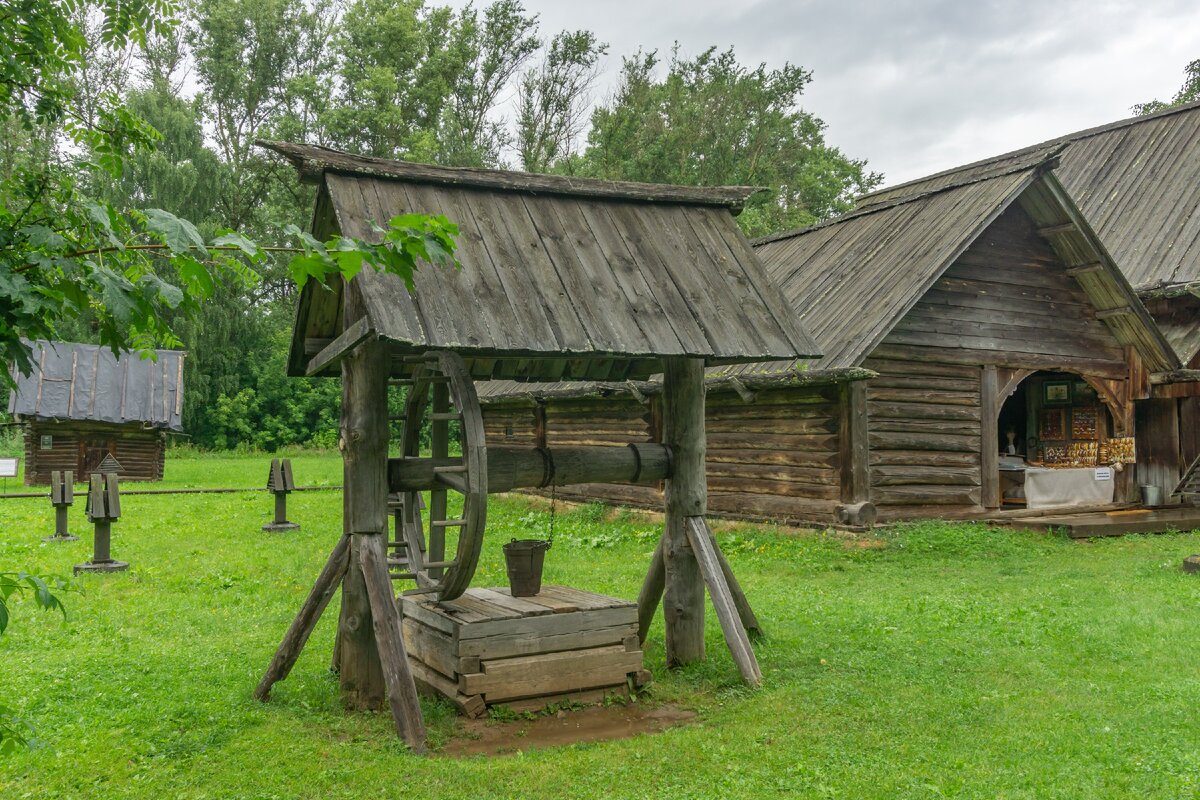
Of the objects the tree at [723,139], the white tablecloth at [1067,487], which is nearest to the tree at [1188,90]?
the tree at [723,139]

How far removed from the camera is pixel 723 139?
3919cm

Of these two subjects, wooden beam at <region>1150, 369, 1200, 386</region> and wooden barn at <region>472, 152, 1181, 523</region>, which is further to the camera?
wooden beam at <region>1150, 369, 1200, 386</region>

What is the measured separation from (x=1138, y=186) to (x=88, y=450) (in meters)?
26.8

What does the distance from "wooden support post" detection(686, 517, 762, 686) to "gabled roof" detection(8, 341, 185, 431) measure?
22685 millimetres

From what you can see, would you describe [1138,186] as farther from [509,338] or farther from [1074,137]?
[509,338]

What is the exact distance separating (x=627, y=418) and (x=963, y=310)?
252 inches

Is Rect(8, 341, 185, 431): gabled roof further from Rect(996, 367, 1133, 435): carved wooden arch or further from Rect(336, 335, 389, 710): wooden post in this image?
Rect(336, 335, 389, 710): wooden post

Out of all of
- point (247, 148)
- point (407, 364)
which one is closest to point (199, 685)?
point (407, 364)

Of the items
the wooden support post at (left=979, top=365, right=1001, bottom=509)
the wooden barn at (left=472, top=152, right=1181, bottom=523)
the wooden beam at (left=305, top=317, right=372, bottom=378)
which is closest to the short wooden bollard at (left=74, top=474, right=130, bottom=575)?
the wooden beam at (left=305, top=317, right=372, bottom=378)

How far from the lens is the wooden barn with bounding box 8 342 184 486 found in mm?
25406

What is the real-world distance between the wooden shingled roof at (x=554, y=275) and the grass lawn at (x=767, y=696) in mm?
2446

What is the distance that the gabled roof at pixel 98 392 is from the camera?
992 inches

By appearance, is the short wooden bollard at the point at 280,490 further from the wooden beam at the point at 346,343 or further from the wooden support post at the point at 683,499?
the wooden support post at the point at 683,499

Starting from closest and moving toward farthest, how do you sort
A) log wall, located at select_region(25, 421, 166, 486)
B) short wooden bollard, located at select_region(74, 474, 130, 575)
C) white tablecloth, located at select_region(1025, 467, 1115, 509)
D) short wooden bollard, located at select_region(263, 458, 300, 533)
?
short wooden bollard, located at select_region(74, 474, 130, 575) < white tablecloth, located at select_region(1025, 467, 1115, 509) < short wooden bollard, located at select_region(263, 458, 300, 533) < log wall, located at select_region(25, 421, 166, 486)
